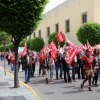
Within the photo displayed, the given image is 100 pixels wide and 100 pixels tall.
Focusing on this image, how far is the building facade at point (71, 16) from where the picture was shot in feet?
91.9

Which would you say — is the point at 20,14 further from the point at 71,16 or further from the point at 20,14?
the point at 71,16

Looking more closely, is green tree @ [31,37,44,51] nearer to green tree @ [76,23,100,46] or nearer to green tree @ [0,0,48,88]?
green tree @ [76,23,100,46]

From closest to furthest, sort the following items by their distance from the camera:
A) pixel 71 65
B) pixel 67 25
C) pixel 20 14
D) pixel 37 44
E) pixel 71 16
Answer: pixel 20 14 → pixel 71 65 → pixel 71 16 → pixel 67 25 → pixel 37 44

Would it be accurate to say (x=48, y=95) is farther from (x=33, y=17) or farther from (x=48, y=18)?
(x=48, y=18)

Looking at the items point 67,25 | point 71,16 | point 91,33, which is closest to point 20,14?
point 91,33

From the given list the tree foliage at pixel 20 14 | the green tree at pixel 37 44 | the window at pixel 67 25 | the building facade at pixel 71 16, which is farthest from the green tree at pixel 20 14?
the green tree at pixel 37 44

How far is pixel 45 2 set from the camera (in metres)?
10.5

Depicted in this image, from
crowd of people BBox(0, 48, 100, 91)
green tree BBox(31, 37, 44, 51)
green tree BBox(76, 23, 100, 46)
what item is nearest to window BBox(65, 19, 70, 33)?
green tree BBox(31, 37, 44, 51)

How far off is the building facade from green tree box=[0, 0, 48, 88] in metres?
18.1

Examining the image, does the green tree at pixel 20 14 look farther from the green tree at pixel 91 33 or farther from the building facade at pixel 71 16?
the building facade at pixel 71 16

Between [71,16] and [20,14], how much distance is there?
76.5 feet

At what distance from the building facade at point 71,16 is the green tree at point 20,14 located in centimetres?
1814

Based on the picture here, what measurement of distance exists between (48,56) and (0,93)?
4.32 meters

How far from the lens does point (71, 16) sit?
3291 centimetres
